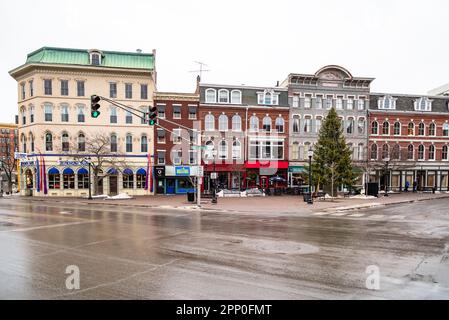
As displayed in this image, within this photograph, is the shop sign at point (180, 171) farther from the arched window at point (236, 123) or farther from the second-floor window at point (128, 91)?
the second-floor window at point (128, 91)

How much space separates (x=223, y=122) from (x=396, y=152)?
24.0 m

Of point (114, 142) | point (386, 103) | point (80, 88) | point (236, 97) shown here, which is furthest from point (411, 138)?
point (80, 88)

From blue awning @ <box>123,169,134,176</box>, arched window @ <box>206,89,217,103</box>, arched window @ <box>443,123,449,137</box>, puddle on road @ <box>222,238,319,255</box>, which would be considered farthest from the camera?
arched window @ <box>443,123,449,137</box>

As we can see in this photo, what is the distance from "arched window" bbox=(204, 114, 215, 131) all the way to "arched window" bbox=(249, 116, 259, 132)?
5018 mm

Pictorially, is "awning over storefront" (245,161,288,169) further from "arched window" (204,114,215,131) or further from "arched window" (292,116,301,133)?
"arched window" (204,114,215,131)

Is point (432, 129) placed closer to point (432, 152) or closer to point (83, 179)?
point (432, 152)

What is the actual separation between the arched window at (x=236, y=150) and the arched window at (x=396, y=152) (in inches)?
821

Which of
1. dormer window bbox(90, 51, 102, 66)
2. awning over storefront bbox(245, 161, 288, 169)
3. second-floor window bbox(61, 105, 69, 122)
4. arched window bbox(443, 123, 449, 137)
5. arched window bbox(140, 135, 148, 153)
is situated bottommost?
awning over storefront bbox(245, 161, 288, 169)

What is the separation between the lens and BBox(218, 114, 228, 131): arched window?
37.2 m

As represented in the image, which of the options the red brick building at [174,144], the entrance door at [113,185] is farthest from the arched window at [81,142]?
Result: the red brick building at [174,144]

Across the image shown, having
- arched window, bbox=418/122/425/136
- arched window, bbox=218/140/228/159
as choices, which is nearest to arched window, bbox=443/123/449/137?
arched window, bbox=418/122/425/136

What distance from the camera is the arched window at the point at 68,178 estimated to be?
34.7 m
